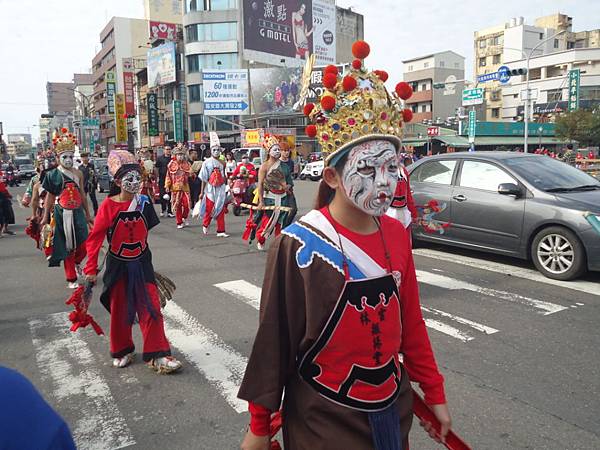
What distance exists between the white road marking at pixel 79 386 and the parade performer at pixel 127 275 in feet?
1.19

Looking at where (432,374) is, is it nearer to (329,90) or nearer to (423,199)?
(329,90)

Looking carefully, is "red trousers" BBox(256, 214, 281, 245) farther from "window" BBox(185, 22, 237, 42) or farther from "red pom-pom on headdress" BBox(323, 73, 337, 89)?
"window" BBox(185, 22, 237, 42)

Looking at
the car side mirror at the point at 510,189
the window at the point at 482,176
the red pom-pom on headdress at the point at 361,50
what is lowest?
the car side mirror at the point at 510,189

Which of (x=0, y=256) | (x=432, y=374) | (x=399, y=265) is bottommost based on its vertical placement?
(x=0, y=256)

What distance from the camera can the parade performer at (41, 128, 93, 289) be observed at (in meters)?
6.93

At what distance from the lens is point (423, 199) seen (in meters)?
8.53

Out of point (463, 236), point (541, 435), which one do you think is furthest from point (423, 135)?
point (541, 435)

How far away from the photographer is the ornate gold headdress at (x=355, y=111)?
2.10 m

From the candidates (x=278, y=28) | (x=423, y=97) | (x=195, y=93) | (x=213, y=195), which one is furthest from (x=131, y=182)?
(x=423, y=97)

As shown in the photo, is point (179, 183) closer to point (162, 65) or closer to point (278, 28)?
point (278, 28)

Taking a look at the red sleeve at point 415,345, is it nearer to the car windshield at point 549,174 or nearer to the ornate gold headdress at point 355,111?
the ornate gold headdress at point 355,111

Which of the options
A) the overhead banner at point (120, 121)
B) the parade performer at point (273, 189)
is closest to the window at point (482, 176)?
the parade performer at point (273, 189)

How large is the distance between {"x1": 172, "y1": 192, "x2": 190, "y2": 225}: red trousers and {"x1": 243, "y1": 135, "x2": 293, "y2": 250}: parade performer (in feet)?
13.0

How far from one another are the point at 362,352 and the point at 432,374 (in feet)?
1.22
